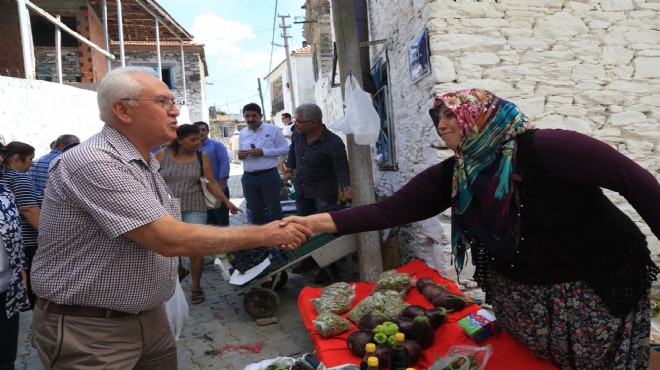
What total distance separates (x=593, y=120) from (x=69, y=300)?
4.74 meters

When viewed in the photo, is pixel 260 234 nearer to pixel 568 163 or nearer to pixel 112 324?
pixel 112 324

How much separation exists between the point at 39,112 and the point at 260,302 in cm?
499

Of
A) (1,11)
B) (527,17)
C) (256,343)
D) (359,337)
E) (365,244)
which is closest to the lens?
(359,337)

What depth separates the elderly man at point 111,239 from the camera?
161 centimetres

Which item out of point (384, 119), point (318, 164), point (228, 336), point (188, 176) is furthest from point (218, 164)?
point (228, 336)

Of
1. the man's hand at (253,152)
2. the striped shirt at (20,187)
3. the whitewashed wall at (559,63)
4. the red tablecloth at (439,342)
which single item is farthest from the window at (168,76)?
the red tablecloth at (439,342)

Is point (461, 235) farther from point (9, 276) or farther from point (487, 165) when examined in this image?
point (9, 276)

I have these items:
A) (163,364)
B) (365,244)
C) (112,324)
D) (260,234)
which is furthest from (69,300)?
(365,244)

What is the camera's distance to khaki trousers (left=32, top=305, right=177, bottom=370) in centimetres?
174

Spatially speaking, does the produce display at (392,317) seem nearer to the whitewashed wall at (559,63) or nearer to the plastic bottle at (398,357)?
the plastic bottle at (398,357)

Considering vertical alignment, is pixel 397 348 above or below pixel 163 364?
below

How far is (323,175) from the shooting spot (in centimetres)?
521

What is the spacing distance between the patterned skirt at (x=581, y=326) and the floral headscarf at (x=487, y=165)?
0.89ft

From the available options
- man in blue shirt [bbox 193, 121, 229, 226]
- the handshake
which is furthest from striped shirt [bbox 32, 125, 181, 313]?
man in blue shirt [bbox 193, 121, 229, 226]
